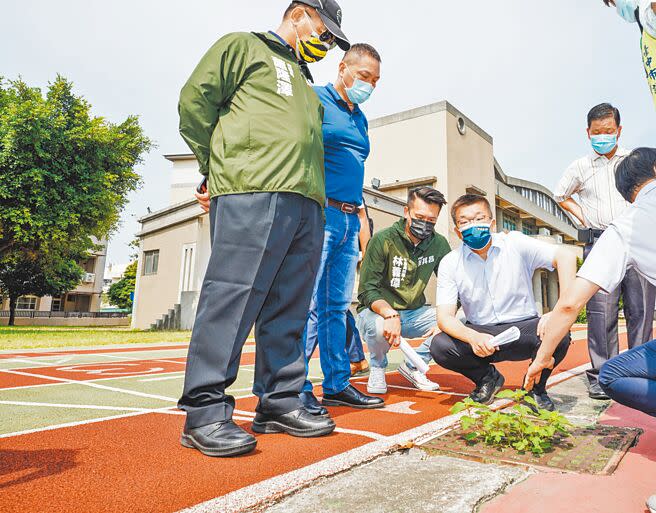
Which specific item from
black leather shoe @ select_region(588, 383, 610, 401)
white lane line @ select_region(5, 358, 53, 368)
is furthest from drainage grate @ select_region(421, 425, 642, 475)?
white lane line @ select_region(5, 358, 53, 368)

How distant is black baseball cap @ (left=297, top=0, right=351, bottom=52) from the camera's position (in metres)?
2.72

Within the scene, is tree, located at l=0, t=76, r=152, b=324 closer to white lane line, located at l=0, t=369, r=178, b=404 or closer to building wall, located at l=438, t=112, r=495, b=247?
white lane line, located at l=0, t=369, r=178, b=404

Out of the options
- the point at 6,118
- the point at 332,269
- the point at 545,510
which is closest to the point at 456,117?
the point at 6,118

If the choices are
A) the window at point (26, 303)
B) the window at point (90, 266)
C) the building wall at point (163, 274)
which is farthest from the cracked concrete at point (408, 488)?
the window at point (90, 266)

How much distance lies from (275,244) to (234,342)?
0.49 meters

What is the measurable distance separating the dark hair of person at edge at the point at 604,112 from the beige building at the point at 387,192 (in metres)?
15.9

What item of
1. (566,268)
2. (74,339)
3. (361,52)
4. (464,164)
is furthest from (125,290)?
(566,268)

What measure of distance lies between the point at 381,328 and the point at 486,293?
3.23ft

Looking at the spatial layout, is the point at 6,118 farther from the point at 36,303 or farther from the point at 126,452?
the point at 36,303

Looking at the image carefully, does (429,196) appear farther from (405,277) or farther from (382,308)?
(382,308)

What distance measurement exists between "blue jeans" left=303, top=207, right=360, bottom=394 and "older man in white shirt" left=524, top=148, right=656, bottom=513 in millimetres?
1264

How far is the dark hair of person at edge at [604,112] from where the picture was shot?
398 cm

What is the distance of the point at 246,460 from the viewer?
1.97m

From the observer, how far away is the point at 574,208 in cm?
426
